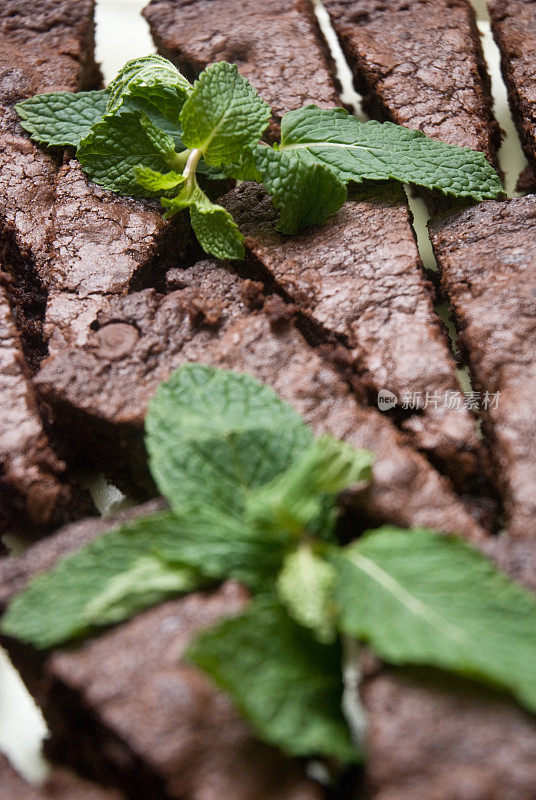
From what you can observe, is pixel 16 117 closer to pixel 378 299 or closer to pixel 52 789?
pixel 378 299

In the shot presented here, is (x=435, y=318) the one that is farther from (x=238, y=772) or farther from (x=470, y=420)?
(x=238, y=772)

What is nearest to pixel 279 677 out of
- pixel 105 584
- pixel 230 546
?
pixel 230 546

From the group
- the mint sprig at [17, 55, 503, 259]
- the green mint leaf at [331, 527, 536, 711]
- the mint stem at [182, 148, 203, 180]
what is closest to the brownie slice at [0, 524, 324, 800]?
the green mint leaf at [331, 527, 536, 711]

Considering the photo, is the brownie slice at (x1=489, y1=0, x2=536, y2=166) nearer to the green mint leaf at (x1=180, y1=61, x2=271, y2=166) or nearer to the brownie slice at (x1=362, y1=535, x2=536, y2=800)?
the green mint leaf at (x1=180, y1=61, x2=271, y2=166)

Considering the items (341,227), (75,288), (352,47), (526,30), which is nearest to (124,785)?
(75,288)

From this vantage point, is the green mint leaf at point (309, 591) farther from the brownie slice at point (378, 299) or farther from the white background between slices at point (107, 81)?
the white background between slices at point (107, 81)
